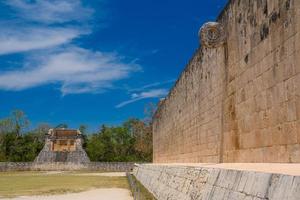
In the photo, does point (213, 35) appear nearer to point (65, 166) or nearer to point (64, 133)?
point (65, 166)

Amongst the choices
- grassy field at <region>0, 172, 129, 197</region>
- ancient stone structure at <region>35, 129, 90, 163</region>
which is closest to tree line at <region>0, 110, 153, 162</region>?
ancient stone structure at <region>35, 129, 90, 163</region>

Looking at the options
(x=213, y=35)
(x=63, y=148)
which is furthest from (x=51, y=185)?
(x=63, y=148)

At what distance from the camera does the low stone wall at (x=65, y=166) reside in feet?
150

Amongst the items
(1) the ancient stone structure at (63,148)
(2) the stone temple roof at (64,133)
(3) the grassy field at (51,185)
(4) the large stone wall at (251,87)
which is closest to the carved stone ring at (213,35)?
(4) the large stone wall at (251,87)

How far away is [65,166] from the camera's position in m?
48.1

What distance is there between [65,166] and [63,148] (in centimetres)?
717

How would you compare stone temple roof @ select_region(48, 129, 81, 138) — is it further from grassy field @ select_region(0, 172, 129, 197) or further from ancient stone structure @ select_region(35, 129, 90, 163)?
grassy field @ select_region(0, 172, 129, 197)

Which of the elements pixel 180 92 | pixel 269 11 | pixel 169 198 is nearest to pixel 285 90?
pixel 269 11

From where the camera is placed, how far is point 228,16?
873cm

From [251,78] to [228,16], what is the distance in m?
2.15

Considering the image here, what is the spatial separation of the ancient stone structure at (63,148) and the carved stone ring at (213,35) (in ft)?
140

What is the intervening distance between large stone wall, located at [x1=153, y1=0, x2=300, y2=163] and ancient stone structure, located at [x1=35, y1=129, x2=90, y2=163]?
137ft

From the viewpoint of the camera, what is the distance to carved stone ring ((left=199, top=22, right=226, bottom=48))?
914 cm

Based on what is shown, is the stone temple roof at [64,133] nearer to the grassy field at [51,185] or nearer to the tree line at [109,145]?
the tree line at [109,145]
